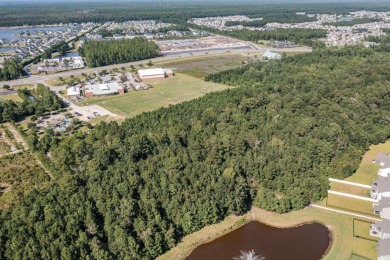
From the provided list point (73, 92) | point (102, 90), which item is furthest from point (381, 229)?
point (73, 92)

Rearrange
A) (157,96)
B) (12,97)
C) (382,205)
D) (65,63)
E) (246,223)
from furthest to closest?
(65,63), (157,96), (12,97), (382,205), (246,223)

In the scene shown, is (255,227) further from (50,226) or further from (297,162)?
(50,226)

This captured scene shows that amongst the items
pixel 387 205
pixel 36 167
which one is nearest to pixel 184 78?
pixel 36 167

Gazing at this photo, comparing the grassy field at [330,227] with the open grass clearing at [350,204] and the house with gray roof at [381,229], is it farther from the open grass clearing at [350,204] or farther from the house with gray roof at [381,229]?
the house with gray roof at [381,229]

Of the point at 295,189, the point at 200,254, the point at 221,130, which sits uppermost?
the point at 221,130

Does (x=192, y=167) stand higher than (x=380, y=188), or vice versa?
(x=192, y=167)

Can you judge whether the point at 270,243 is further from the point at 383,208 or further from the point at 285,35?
the point at 285,35

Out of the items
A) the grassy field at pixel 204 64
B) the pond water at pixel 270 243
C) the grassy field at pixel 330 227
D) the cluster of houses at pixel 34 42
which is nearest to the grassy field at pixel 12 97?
the cluster of houses at pixel 34 42
